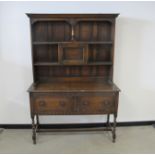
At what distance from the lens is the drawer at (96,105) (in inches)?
93.9

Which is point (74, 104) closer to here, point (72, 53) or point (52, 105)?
point (52, 105)

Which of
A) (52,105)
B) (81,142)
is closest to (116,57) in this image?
(52,105)

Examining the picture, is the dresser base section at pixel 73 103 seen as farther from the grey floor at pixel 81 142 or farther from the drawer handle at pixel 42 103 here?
the grey floor at pixel 81 142

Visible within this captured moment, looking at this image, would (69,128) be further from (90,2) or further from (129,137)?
(90,2)

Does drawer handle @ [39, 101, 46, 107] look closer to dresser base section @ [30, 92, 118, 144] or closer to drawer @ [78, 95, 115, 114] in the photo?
dresser base section @ [30, 92, 118, 144]

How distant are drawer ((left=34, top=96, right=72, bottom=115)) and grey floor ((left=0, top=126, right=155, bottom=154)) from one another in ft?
1.61

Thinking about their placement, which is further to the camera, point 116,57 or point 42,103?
point 116,57

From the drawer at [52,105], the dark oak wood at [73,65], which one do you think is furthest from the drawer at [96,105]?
the drawer at [52,105]

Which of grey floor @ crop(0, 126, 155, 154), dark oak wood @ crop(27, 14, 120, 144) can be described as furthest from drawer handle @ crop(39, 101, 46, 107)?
grey floor @ crop(0, 126, 155, 154)

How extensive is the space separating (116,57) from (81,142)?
1366 mm

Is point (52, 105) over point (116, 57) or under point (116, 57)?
under

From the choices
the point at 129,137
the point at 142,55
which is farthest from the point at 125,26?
the point at 129,137

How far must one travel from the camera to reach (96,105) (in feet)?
7.90

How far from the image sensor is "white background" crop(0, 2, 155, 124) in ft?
8.55
